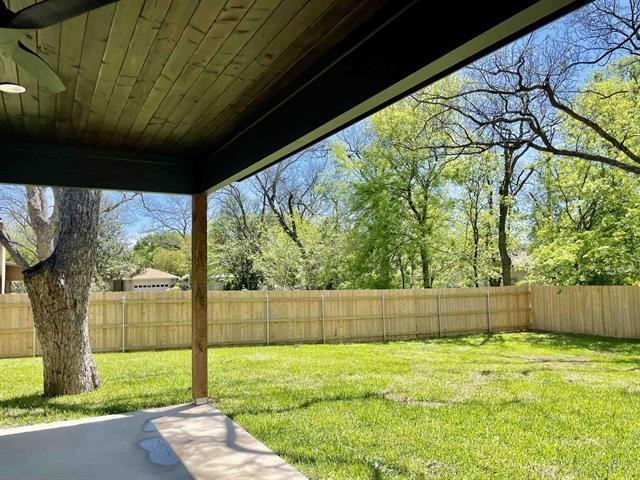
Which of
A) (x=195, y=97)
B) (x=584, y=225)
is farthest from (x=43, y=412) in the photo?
(x=584, y=225)

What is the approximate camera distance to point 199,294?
5031 mm

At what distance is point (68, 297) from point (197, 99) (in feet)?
12.2

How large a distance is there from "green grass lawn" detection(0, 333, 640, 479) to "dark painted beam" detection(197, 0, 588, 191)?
91.6 inches

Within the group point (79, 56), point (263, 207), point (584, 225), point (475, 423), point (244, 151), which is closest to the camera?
point (79, 56)

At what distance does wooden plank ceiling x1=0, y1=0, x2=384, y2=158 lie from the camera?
2123 mm

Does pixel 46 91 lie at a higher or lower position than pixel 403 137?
lower

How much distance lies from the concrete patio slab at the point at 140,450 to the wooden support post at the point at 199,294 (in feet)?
1.45

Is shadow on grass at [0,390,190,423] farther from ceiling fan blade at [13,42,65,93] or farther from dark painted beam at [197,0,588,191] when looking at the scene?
ceiling fan blade at [13,42,65,93]

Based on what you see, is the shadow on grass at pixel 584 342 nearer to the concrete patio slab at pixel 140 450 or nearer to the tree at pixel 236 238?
the concrete patio slab at pixel 140 450

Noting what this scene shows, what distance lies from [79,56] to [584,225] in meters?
15.2

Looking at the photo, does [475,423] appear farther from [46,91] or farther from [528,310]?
[528,310]

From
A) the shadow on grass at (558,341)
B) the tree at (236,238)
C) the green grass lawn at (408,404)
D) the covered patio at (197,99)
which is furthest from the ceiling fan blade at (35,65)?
the tree at (236,238)

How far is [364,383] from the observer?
250 inches

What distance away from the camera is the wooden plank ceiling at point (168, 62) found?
83.6 inches
